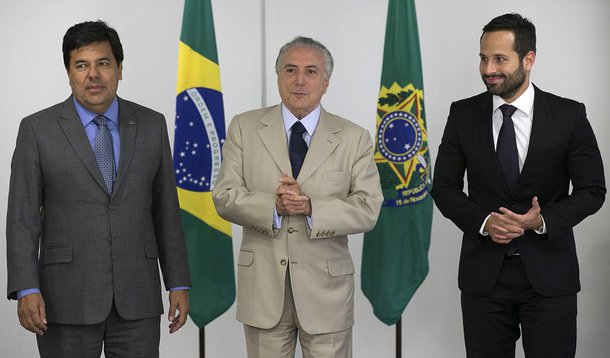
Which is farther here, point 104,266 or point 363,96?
point 363,96

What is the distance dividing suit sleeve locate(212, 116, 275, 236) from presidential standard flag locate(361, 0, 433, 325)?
125 cm

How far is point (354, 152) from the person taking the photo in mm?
3244

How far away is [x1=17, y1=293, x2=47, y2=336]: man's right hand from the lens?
8.70 feet

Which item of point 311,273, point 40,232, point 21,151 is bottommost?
point 311,273

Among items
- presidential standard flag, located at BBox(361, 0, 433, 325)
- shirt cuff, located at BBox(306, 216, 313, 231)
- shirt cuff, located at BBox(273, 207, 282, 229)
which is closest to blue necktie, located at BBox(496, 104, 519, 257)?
shirt cuff, located at BBox(306, 216, 313, 231)

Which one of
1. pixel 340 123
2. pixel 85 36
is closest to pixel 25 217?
pixel 85 36

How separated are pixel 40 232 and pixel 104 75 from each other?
60 cm

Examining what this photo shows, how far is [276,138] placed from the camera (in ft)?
10.6

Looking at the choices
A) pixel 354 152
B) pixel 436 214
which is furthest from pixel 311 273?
pixel 436 214

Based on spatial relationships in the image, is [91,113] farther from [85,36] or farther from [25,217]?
[25,217]

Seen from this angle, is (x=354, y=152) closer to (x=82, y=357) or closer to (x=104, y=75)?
(x=104, y=75)

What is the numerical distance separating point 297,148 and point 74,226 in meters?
0.96

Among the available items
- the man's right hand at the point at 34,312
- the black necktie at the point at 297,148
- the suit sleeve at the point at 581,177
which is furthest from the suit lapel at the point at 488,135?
the man's right hand at the point at 34,312

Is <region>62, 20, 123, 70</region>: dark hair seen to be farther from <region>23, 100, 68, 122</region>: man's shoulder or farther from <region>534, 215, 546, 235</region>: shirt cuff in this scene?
<region>534, 215, 546, 235</region>: shirt cuff
